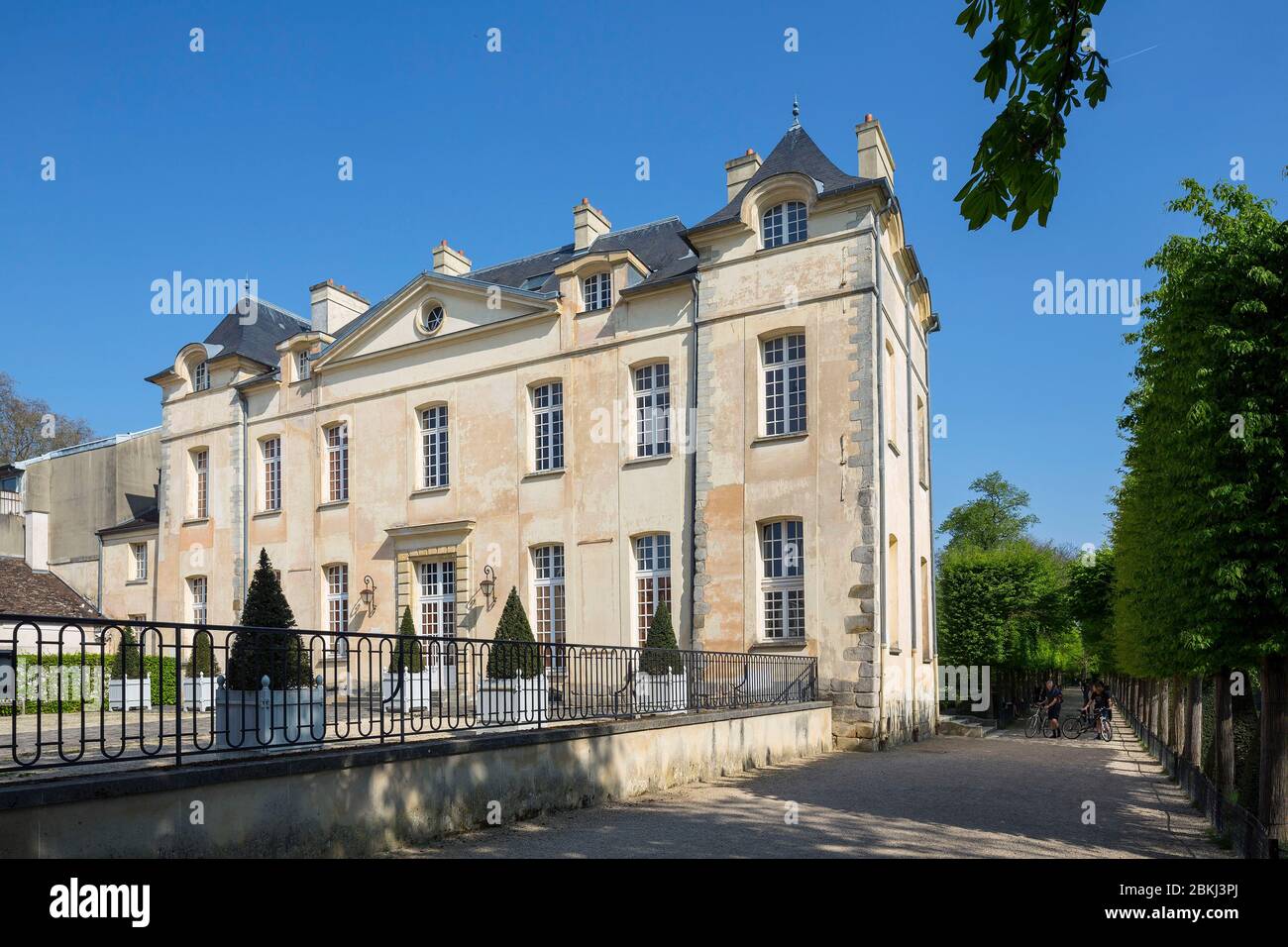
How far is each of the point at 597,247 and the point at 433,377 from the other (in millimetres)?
4995

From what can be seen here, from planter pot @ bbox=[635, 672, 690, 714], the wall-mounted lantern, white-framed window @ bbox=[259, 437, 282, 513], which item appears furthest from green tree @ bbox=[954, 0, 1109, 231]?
white-framed window @ bbox=[259, 437, 282, 513]

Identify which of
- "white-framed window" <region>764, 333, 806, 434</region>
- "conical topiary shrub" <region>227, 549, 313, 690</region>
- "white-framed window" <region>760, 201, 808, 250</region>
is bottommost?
"conical topiary shrub" <region>227, 549, 313, 690</region>

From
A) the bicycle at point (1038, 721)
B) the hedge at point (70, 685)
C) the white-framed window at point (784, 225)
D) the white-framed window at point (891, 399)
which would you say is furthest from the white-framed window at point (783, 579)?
the hedge at point (70, 685)

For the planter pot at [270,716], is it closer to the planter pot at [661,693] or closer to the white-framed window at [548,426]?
the planter pot at [661,693]

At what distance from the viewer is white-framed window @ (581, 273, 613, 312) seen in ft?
71.8

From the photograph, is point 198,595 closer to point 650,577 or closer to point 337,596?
point 337,596

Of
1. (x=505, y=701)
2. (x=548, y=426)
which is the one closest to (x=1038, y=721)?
(x=548, y=426)

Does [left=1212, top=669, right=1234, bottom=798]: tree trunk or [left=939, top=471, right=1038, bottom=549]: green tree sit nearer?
[left=1212, top=669, right=1234, bottom=798]: tree trunk

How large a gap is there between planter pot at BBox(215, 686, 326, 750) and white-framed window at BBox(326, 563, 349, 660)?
17.3 meters

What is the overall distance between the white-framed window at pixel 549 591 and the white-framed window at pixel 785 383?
5.50 meters

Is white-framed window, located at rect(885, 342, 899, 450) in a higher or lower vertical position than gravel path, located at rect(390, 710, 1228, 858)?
higher

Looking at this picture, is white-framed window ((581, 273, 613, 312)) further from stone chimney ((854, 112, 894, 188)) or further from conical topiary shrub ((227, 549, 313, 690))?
conical topiary shrub ((227, 549, 313, 690))
